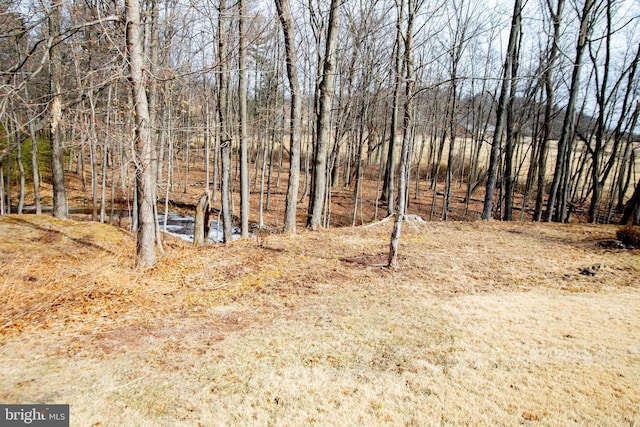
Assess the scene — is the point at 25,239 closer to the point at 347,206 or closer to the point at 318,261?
the point at 318,261

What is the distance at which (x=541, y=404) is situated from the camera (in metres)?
3.55

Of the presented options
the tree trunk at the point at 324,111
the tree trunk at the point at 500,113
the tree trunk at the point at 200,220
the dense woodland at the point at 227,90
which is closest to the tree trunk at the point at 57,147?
the dense woodland at the point at 227,90

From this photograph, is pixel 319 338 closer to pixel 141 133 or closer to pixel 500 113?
pixel 141 133

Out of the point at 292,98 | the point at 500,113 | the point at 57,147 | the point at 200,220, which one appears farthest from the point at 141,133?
the point at 500,113

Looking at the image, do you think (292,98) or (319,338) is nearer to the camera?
(319,338)

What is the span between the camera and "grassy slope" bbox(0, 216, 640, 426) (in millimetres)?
3467

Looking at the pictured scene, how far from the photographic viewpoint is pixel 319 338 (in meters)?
4.83

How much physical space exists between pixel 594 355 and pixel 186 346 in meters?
5.08

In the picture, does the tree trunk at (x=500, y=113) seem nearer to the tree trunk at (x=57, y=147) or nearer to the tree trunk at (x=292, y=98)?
the tree trunk at (x=292, y=98)

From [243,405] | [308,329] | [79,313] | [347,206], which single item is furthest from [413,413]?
[347,206]

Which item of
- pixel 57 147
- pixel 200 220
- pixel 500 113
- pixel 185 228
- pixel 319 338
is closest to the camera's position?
pixel 319 338

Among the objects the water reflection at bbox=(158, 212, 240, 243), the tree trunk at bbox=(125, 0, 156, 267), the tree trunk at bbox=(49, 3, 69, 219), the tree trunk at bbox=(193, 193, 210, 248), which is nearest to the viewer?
the tree trunk at bbox=(125, 0, 156, 267)

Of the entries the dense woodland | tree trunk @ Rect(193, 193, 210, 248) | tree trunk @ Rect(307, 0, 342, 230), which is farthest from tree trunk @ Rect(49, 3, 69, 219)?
tree trunk @ Rect(307, 0, 342, 230)

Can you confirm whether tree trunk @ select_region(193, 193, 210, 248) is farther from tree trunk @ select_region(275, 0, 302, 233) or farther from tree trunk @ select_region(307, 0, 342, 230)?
tree trunk @ select_region(307, 0, 342, 230)
